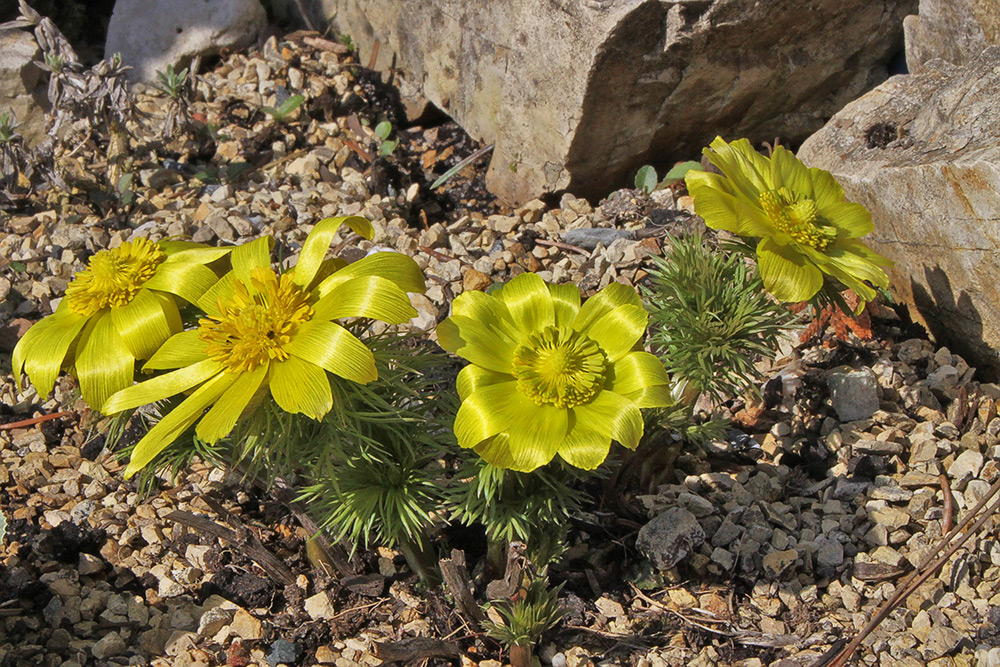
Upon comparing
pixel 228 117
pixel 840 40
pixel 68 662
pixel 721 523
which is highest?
pixel 840 40

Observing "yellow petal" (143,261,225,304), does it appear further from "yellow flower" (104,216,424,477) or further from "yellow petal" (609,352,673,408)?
"yellow petal" (609,352,673,408)

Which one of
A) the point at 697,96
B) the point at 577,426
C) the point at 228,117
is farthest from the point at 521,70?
the point at 577,426

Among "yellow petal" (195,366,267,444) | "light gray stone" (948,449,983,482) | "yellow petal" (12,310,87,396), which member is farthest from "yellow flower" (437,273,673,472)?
"light gray stone" (948,449,983,482)

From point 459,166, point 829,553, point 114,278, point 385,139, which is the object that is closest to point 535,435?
point 114,278

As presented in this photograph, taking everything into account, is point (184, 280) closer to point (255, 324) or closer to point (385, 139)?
point (255, 324)

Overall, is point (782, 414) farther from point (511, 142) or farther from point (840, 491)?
point (511, 142)

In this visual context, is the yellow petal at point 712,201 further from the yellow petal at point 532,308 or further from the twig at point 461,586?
the twig at point 461,586
